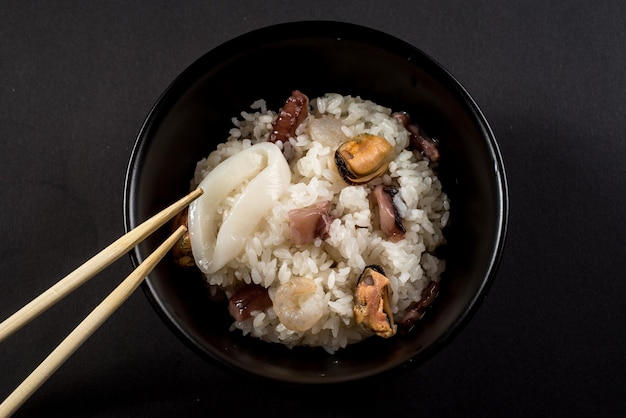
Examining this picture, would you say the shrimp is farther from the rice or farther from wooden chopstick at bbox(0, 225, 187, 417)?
wooden chopstick at bbox(0, 225, 187, 417)

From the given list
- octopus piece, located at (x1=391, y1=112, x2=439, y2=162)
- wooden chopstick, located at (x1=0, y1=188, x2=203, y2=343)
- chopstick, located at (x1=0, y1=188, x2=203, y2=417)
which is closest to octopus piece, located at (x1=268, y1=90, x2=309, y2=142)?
octopus piece, located at (x1=391, y1=112, x2=439, y2=162)

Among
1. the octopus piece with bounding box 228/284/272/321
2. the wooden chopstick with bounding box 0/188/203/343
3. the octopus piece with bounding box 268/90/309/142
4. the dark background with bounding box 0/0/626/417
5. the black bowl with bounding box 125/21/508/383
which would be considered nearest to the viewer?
the wooden chopstick with bounding box 0/188/203/343

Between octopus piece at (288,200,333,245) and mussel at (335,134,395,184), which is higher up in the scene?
mussel at (335,134,395,184)

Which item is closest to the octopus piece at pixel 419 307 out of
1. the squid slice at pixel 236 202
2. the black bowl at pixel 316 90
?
the black bowl at pixel 316 90

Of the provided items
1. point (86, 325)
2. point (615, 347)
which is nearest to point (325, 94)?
point (86, 325)

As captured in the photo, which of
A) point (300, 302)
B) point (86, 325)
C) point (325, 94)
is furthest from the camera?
point (325, 94)

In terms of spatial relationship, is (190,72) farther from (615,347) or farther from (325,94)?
(615,347)

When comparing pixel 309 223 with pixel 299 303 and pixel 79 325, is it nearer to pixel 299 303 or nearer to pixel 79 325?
pixel 299 303
